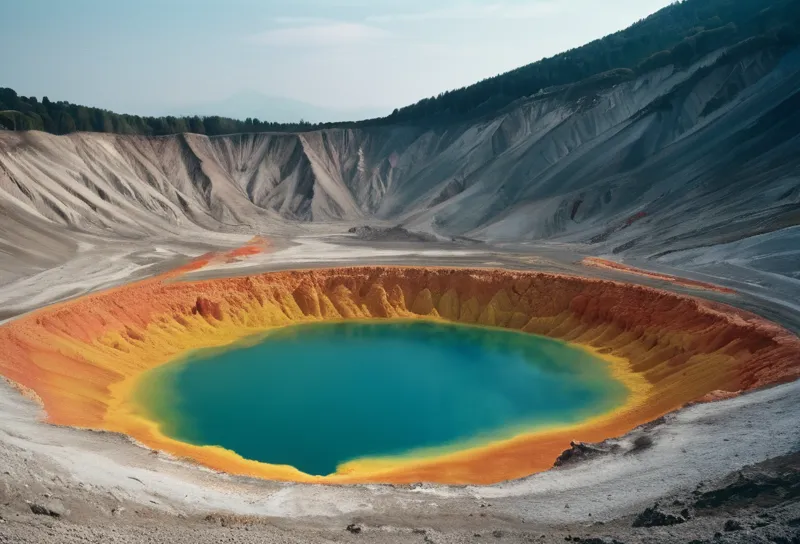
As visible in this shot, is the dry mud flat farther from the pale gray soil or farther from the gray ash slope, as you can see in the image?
the gray ash slope

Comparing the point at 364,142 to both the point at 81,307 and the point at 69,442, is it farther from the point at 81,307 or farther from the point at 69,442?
the point at 69,442

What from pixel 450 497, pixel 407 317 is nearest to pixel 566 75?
pixel 407 317

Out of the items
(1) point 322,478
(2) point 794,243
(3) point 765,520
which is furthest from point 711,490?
(2) point 794,243

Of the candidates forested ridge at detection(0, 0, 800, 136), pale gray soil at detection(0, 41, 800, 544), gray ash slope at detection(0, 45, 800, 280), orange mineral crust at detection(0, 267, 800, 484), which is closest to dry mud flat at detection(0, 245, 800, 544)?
pale gray soil at detection(0, 41, 800, 544)

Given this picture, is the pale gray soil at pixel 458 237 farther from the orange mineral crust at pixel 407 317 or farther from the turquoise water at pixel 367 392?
the turquoise water at pixel 367 392

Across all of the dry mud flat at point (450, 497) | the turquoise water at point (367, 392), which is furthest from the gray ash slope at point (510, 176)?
the dry mud flat at point (450, 497)
